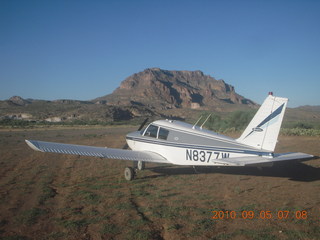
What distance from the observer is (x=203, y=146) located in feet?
30.1

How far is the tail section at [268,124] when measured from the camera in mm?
8094

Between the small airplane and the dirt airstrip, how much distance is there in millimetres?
873

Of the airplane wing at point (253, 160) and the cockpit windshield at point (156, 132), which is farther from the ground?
the cockpit windshield at point (156, 132)

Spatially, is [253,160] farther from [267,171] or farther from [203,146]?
[267,171]

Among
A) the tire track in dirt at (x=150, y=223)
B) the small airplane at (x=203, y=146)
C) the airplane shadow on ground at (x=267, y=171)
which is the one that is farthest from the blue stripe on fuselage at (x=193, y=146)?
the tire track in dirt at (x=150, y=223)

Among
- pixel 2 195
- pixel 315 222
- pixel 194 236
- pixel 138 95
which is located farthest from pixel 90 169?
pixel 138 95

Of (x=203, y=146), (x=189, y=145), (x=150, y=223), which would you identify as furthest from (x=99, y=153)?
(x=150, y=223)

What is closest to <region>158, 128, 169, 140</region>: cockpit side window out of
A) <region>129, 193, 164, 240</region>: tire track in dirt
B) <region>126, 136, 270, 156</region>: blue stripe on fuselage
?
<region>126, 136, 270, 156</region>: blue stripe on fuselage

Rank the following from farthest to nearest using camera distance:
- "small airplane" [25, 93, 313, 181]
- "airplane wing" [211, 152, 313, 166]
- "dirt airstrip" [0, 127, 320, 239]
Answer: "small airplane" [25, 93, 313, 181] → "airplane wing" [211, 152, 313, 166] → "dirt airstrip" [0, 127, 320, 239]

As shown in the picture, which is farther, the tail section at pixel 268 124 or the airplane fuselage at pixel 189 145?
the airplane fuselage at pixel 189 145

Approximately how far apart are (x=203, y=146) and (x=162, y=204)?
3.19 m
